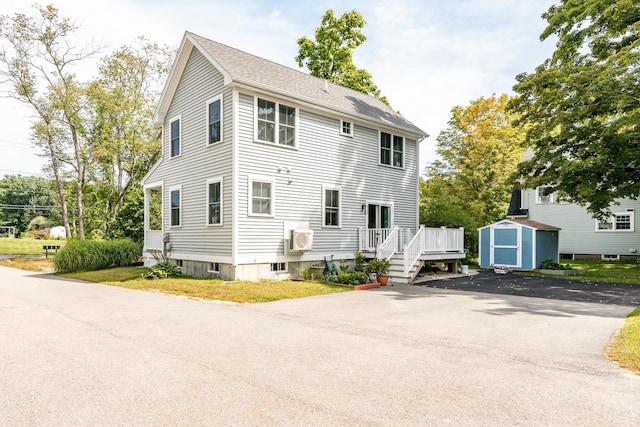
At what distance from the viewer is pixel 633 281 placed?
1438 centimetres

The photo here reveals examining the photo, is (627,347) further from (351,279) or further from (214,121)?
(214,121)

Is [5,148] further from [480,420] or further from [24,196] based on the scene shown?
[480,420]

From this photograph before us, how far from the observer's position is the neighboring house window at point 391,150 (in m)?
18.2

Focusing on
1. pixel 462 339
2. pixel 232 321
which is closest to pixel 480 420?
pixel 462 339

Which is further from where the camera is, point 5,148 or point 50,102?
point 5,148

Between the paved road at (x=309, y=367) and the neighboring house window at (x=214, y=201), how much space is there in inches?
203

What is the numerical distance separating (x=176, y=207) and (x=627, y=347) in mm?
14765

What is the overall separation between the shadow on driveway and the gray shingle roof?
7354mm

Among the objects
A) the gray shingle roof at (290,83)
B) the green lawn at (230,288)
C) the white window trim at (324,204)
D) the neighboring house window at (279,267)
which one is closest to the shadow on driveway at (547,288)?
the white window trim at (324,204)

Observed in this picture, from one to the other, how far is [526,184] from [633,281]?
501cm

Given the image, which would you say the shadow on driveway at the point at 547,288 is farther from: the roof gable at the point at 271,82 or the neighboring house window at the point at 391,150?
the roof gable at the point at 271,82

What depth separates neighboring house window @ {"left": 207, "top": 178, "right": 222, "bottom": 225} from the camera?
1384cm

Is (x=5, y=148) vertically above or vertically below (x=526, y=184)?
above

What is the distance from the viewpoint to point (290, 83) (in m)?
15.5
